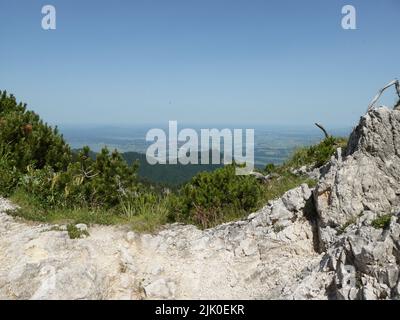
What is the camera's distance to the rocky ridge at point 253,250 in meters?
6.74

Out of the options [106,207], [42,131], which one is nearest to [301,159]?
[106,207]

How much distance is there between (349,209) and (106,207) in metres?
6.47

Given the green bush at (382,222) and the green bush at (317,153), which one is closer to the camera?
the green bush at (382,222)

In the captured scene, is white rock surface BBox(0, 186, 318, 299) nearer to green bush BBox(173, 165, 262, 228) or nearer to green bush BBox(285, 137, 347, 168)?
green bush BBox(173, 165, 262, 228)

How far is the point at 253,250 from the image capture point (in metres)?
8.02

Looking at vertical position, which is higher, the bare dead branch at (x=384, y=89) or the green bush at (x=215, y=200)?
the bare dead branch at (x=384, y=89)

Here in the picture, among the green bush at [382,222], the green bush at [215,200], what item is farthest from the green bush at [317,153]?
the green bush at [382,222]

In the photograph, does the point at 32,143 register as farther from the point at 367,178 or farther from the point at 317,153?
the point at 367,178

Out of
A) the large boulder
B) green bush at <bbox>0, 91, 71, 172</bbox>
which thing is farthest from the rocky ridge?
green bush at <bbox>0, 91, 71, 172</bbox>

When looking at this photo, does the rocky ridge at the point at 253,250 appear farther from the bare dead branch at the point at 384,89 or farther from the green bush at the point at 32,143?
the green bush at the point at 32,143

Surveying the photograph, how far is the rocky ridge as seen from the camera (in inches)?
265
